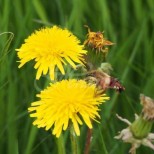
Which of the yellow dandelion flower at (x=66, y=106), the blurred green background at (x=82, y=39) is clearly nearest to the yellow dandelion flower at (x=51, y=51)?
the yellow dandelion flower at (x=66, y=106)

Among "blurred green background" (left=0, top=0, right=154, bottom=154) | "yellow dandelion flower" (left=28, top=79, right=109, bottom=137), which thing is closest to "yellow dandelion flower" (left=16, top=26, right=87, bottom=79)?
"yellow dandelion flower" (left=28, top=79, right=109, bottom=137)

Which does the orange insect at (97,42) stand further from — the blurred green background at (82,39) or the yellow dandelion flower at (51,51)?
the blurred green background at (82,39)

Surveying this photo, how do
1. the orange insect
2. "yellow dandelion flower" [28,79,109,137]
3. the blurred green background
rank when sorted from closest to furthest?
"yellow dandelion flower" [28,79,109,137], the orange insect, the blurred green background

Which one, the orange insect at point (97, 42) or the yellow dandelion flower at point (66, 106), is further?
the orange insect at point (97, 42)

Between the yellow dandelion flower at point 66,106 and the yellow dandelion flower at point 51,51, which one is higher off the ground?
the yellow dandelion flower at point 51,51

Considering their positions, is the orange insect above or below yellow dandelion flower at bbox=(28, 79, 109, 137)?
above

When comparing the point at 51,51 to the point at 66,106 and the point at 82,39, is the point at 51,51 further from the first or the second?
the point at 82,39

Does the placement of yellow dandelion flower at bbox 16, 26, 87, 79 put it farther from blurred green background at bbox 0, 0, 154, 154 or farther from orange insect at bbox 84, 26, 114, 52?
blurred green background at bbox 0, 0, 154, 154

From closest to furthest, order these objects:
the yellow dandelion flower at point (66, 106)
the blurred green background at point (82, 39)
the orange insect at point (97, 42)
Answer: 1. the yellow dandelion flower at point (66, 106)
2. the orange insect at point (97, 42)
3. the blurred green background at point (82, 39)
